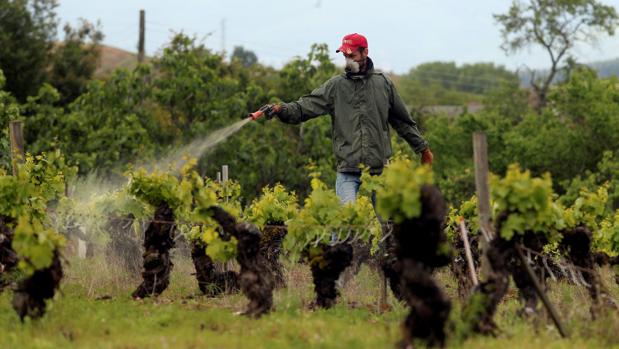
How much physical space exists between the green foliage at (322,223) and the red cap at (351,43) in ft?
5.38

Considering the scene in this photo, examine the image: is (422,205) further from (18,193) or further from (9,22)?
(9,22)

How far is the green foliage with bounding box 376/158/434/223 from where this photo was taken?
24.5 ft

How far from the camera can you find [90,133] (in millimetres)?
26266

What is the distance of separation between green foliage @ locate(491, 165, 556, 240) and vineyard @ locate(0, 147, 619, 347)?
0.01m

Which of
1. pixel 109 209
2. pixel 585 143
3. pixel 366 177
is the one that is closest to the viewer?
pixel 366 177

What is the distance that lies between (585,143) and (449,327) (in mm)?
28861

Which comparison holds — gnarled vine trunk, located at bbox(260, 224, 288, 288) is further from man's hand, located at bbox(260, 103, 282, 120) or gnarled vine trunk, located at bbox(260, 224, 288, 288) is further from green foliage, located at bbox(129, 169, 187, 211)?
man's hand, located at bbox(260, 103, 282, 120)

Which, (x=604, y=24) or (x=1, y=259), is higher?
(x=604, y=24)

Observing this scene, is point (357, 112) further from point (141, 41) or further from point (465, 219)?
point (141, 41)

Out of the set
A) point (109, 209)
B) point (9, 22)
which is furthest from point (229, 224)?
point (9, 22)

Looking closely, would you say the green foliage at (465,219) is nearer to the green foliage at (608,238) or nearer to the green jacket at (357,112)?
the green jacket at (357,112)

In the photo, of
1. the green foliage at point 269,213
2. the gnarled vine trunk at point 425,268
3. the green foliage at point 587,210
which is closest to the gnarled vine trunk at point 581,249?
the green foliage at point 587,210

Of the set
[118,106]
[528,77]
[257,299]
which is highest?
[528,77]

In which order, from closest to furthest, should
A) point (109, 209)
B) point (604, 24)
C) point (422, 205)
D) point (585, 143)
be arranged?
1. point (422, 205)
2. point (109, 209)
3. point (585, 143)
4. point (604, 24)
